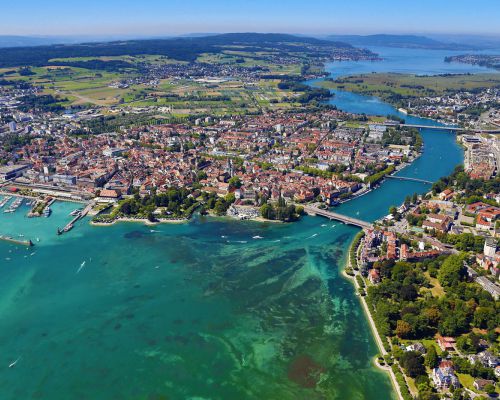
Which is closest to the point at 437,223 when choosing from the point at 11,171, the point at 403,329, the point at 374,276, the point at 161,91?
the point at 374,276

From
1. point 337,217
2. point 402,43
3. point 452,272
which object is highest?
point 402,43

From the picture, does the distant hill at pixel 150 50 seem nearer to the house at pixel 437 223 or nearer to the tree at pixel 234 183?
the tree at pixel 234 183

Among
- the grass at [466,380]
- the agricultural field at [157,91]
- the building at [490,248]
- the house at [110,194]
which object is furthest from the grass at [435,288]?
the agricultural field at [157,91]

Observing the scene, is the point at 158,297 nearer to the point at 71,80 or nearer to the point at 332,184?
the point at 332,184

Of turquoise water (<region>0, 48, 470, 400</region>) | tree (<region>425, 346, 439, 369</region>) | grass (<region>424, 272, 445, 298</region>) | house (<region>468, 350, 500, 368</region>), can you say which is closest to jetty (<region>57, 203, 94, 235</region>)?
turquoise water (<region>0, 48, 470, 400</region>)

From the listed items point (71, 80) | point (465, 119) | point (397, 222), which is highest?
point (71, 80)

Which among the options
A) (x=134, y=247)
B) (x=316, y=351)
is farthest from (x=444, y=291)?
(x=134, y=247)

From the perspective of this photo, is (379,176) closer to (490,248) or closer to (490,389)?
(490,248)
